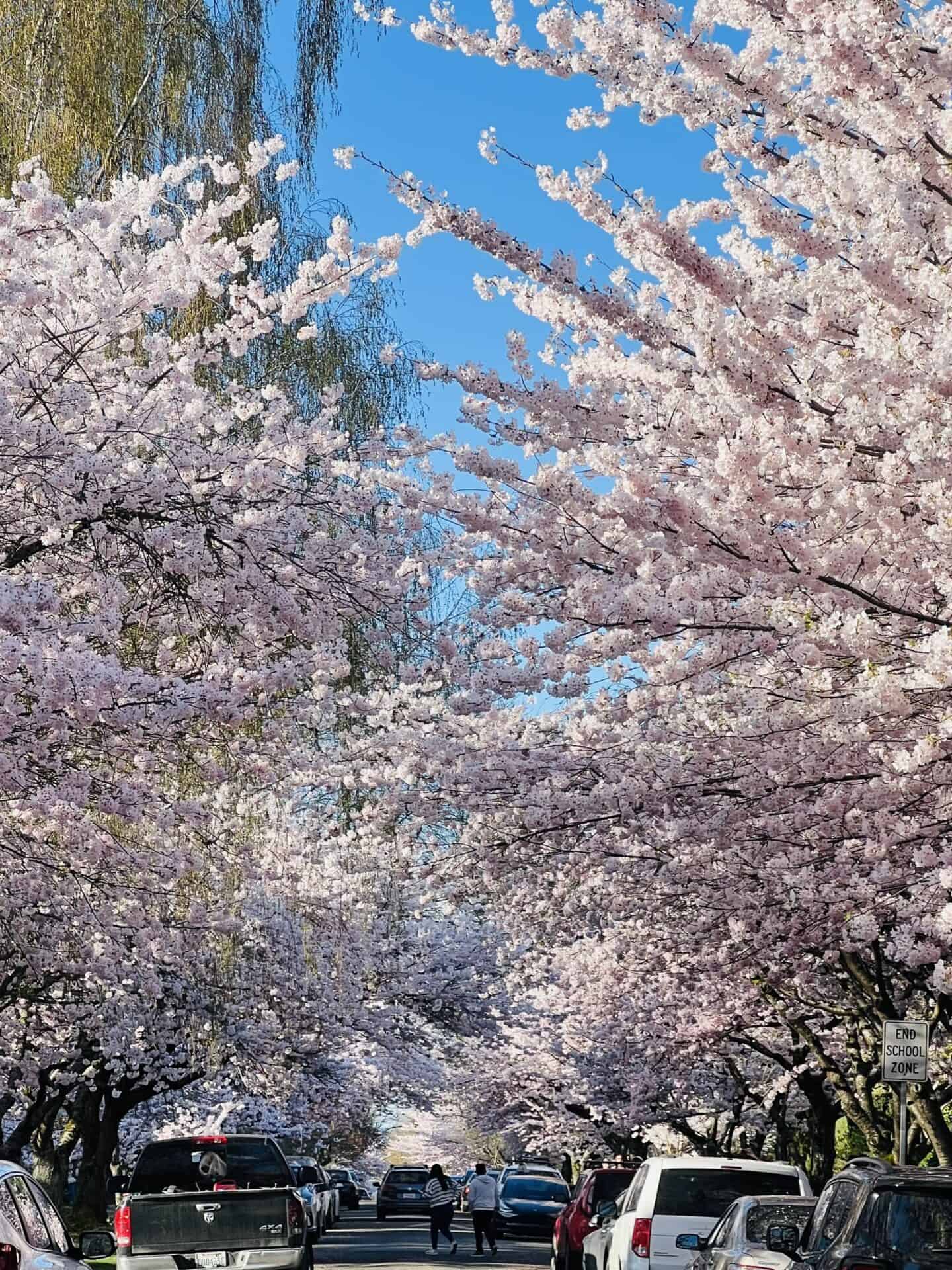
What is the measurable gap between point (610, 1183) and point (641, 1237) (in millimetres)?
7245

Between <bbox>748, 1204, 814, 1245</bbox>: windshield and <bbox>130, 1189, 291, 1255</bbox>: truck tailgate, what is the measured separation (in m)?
4.38

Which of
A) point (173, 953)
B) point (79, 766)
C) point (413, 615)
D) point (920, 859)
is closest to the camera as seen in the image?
point (920, 859)

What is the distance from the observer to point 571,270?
9.88 m

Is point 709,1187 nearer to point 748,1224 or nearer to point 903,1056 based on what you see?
point 903,1056

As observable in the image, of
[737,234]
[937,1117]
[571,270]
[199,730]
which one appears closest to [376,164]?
[571,270]

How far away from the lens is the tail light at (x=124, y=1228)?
1465 cm

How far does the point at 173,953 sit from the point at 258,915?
193 inches

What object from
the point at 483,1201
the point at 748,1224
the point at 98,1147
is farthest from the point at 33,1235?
the point at 98,1147

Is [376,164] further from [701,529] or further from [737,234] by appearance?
[701,529]

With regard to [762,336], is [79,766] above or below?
below

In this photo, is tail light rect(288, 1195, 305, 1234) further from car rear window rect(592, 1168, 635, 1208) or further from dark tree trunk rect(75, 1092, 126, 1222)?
dark tree trunk rect(75, 1092, 126, 1222)

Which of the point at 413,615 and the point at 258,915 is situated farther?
the point at 258,915

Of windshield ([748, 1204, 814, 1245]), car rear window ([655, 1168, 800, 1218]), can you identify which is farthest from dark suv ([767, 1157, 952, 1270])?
car rear window ([655, 1168, 800, 1218])

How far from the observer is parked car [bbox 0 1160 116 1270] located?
→ 318 inches
